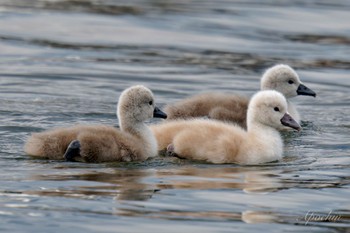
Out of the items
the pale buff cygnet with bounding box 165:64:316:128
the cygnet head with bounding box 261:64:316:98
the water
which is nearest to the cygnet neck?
the water

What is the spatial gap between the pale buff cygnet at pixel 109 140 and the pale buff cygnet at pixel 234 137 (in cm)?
30

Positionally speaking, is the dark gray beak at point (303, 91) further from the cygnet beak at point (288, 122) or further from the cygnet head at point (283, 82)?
the cygnet beak at point (288, 122)

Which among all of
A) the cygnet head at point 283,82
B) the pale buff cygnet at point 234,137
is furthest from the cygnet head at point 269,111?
the cygnet head at point 283,82

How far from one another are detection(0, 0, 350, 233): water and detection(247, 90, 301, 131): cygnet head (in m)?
0.37

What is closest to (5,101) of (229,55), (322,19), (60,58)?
(60,58)

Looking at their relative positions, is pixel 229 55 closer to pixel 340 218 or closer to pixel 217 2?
pixel 217 2

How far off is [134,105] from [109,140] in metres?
0.63

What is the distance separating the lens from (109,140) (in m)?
10.5

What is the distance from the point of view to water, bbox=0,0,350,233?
8.90m

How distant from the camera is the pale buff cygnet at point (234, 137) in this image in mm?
10812

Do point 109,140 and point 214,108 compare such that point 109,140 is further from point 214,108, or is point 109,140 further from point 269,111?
point 214,108

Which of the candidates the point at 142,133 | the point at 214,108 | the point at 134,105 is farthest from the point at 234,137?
the point at 214,108

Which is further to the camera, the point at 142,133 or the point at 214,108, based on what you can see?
the point at 214,108

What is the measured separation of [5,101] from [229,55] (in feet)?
17.0
